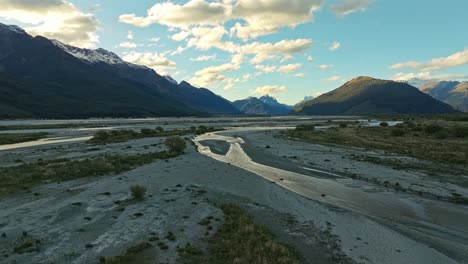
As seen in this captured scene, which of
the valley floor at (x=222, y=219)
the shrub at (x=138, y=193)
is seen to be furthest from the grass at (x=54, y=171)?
the shrub at (x=138, y=193)

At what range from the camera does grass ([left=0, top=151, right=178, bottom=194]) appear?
31.2 meters

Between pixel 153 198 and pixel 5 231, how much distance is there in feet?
35.1

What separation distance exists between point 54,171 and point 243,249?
28.5 metres

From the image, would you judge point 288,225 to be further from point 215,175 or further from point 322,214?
point 215,175

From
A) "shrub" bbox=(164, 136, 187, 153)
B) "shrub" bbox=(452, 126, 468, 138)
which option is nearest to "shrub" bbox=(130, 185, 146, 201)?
"shrub" bbox=(164, 136, 187, 153)

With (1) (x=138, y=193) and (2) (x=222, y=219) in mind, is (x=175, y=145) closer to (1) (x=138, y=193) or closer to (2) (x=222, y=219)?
(1) (x=138, y=193)

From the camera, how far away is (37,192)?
27.8 meters

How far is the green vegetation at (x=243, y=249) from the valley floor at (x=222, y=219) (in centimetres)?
68

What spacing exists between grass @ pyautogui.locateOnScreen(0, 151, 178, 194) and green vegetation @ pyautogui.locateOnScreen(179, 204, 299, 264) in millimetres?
20621

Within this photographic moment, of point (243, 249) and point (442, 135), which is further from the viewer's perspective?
point (442, 135)

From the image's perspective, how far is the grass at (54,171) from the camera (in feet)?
102

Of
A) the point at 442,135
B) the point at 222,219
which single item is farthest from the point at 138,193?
the point at 442,135

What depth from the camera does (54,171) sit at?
119 ft

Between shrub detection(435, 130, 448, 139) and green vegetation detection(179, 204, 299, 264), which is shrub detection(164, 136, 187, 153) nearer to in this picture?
green vegetation detection(179, 204, 299, 264)
